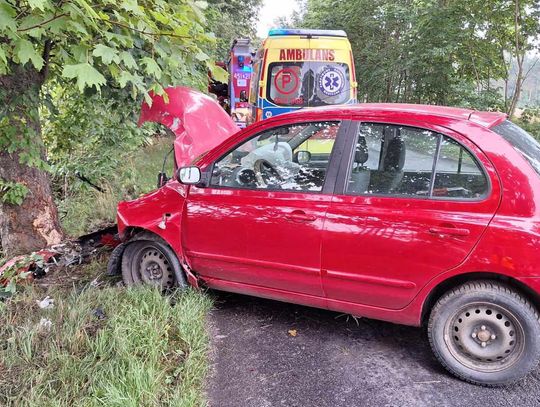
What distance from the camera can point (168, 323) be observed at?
10.8 ft

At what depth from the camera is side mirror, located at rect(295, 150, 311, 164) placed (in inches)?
132

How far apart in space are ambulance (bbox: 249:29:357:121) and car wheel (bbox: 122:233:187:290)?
16.1 ft

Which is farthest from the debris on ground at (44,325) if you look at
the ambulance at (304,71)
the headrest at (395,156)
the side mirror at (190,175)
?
the ambulance at (304,71)

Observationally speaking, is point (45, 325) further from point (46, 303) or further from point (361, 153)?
point (361, 153)

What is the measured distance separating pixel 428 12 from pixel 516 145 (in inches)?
427

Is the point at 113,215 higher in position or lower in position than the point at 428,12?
lower

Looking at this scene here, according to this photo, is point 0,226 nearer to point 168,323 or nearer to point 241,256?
point 168,323

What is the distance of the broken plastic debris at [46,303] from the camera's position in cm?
361

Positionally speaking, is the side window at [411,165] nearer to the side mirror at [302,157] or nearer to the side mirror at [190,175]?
the side mirror at [302,157]

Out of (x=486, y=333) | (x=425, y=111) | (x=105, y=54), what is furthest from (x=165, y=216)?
(x=486, y=333)

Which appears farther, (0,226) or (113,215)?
(113,215)

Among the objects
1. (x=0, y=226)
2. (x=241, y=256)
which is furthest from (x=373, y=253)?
(x=0, y=226)

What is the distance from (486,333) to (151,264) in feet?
8.87

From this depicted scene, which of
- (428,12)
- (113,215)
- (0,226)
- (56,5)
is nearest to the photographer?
(56,5)
